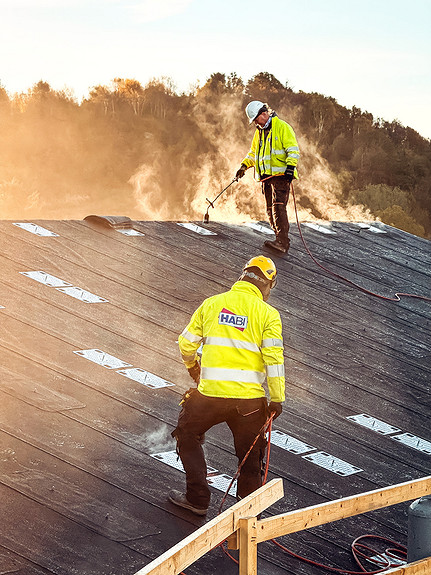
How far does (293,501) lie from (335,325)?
420 cm

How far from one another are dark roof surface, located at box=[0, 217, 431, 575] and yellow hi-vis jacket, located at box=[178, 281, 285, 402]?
1037 mm

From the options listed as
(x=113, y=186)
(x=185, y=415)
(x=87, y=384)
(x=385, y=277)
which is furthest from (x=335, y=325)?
(x=113, y=186)

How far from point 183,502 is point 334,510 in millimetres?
1452

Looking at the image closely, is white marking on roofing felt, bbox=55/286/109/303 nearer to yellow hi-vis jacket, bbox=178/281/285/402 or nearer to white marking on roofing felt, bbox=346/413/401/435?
white marking on roofing felt, bbox=346/413/401/435

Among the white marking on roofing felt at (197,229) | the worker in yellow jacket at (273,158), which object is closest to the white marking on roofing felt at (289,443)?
the worker in yellow jacket at (273,158)

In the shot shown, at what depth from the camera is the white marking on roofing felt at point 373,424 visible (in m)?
7.94

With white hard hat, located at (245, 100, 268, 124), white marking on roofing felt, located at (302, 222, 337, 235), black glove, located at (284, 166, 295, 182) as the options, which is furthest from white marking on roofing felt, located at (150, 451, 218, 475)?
white marking on roofing felt, located at (302, 222, 337, 235)

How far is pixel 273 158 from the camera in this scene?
449 inches

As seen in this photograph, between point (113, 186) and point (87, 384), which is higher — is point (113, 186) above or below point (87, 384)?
below

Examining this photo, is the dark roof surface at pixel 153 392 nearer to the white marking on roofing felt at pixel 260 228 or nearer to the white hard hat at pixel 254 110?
the white marking on roofing felt at pixel 260 228

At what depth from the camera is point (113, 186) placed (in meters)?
70.0

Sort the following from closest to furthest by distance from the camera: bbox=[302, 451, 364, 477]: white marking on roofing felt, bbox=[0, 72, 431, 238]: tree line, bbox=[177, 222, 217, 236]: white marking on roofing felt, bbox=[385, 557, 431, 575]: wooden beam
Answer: bbox=[385, 557, 431, 575]: wooden beam, bbox=[302, 451, 364, 477]: white marking on roofing felt, bbox=[177, 222, 217, 236]: white marking on roofing felt, bbox=[0, 72, 431, 238]: tree line

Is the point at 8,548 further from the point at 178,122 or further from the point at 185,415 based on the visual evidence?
the point at 178,122

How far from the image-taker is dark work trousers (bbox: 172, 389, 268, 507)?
18.2 feet
